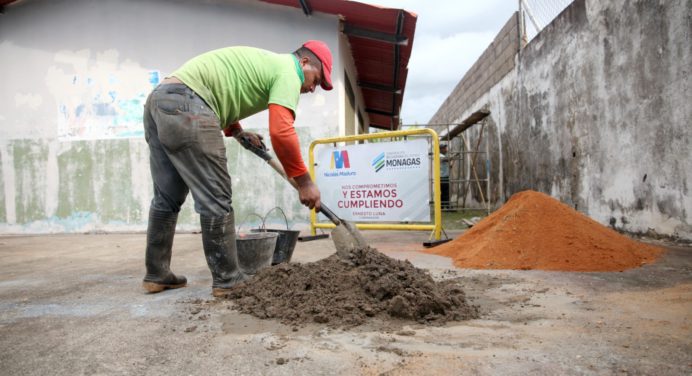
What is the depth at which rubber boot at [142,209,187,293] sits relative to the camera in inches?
107

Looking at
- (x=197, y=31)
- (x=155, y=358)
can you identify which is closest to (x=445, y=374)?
(x=155, y=358)

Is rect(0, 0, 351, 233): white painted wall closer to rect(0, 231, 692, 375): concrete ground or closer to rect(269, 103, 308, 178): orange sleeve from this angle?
rect(0, 231, 692, 375): concrete ground

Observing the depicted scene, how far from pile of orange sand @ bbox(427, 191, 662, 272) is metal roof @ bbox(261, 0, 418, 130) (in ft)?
11.6

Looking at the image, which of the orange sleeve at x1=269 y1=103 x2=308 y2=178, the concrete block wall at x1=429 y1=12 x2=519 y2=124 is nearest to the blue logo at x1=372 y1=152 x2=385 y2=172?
the orange sleeve at x1=269 y1=103 x2=308 y2=178

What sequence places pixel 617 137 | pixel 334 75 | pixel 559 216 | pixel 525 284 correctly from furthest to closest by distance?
pixel 334 75
pixel 617 137
pixel 559 216
pixel 525 284

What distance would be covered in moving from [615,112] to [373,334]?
447cm

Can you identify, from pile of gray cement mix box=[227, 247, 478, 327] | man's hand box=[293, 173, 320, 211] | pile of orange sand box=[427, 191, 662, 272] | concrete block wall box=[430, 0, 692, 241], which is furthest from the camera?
concrete block wall box=[430, 0, 692, 241]

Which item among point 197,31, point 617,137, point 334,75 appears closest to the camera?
point 617,137

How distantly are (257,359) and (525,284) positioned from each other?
194 cm

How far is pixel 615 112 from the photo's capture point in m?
4.87

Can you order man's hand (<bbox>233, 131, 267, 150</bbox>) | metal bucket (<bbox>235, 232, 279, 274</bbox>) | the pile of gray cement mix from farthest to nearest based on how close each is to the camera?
man's hand (<bbox>233, 131, 267, 150</bbox>) → metal bucket (<bbox>235, 232, 279, 274</bbox>) → the pile of gray cement mix

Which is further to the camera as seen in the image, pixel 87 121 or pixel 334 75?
pixel 87 121

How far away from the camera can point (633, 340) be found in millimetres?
1679

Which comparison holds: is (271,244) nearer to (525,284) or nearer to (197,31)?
(525,284)
